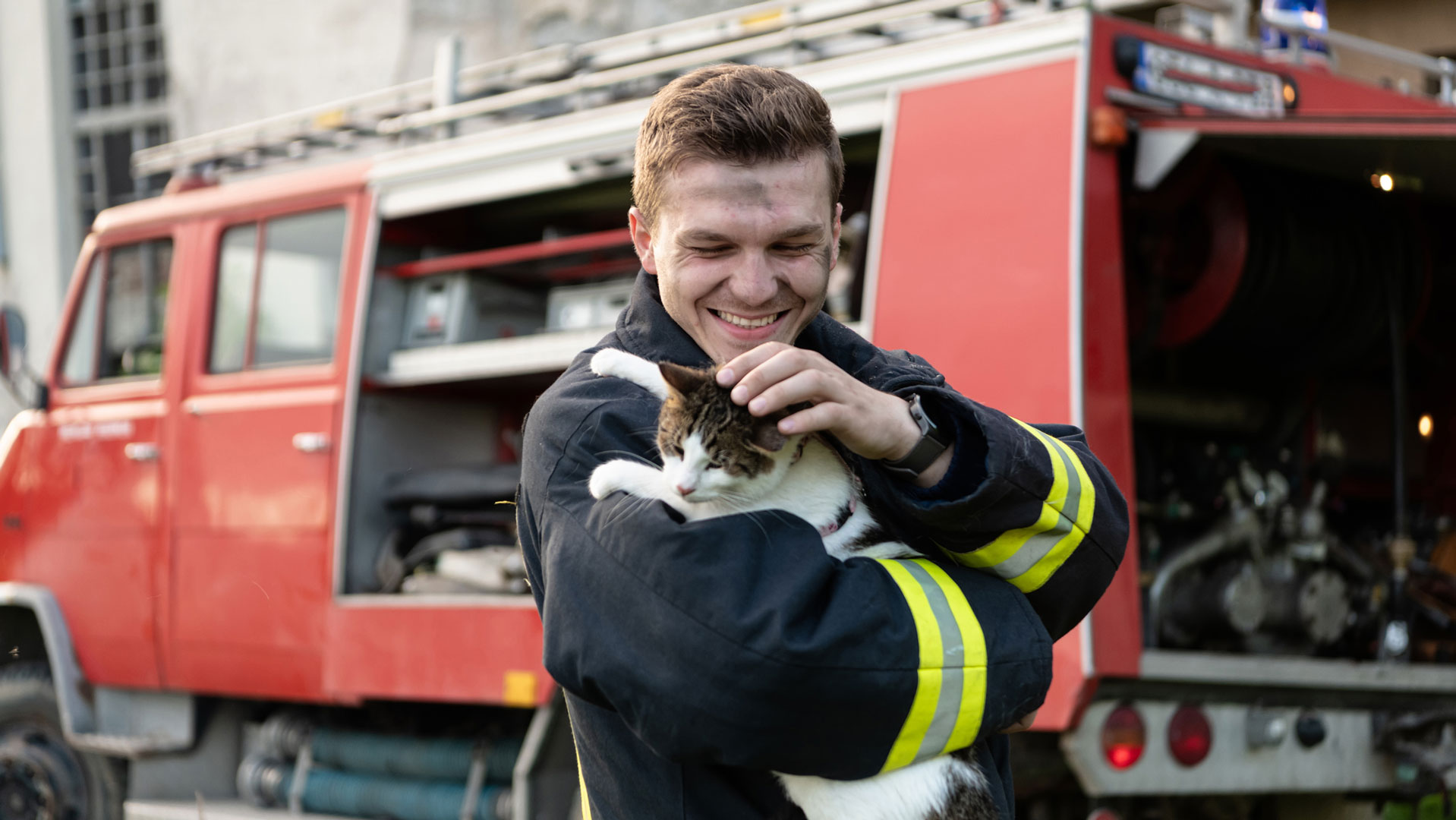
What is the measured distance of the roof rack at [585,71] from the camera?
403 cm

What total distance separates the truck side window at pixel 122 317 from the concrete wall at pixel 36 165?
28.2ft

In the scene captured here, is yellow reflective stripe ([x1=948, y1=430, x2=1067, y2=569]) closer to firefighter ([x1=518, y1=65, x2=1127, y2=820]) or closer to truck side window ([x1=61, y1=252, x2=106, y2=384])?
firefighter ([x1=518, y1=65, x2=1127, y2=820])

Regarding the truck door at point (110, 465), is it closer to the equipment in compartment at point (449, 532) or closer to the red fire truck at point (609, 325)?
the red fire truck at point (609, 325)

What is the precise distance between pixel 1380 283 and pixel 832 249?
3.35 metres

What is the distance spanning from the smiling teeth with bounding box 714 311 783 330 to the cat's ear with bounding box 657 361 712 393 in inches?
5.4

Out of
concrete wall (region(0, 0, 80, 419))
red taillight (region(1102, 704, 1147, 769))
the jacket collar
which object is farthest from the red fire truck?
concrete wall (region(0, 0, 80, 419))

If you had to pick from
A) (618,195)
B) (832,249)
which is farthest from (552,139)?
(832,249)

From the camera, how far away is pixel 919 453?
4.91 feet

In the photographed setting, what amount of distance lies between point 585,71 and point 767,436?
4.01 meters

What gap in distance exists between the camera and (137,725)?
226 inches

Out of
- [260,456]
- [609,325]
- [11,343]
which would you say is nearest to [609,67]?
[609,325]

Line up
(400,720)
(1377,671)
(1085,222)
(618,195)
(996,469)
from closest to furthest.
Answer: (996,469) → (1085,222) → (1377,671) → (618,195) → (400,720)

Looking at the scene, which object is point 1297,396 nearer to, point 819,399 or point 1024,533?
point 1024,533

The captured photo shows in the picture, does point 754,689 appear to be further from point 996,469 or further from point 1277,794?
point 1277,794
